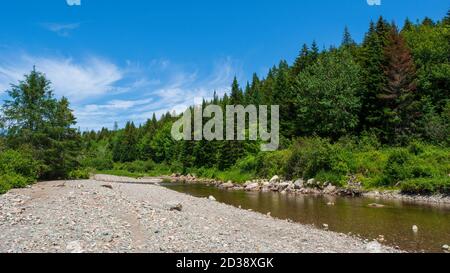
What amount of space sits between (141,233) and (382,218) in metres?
14.1

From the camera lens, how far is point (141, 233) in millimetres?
13406

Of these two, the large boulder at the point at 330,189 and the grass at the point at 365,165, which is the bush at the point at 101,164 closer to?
the grass at the point at 365,165

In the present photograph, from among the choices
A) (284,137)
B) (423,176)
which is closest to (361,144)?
(423,176)

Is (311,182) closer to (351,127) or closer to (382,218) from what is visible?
(351,127)

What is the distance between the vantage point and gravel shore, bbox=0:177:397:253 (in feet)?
36.6

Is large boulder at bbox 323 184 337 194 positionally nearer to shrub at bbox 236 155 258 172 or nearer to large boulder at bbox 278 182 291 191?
large boulder at bbox 278 182 291 191

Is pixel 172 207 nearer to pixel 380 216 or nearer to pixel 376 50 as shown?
pixel 380 216

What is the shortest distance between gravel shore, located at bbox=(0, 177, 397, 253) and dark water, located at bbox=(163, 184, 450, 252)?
84.1 inches

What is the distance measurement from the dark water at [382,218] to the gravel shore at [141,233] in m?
2.14

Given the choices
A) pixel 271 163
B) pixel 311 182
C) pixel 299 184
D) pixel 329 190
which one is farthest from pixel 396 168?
pixel 271 163

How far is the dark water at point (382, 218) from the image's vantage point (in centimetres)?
1523

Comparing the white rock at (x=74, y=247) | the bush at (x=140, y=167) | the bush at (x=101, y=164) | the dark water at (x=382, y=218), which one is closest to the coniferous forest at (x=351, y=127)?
the dark water at (x=382, y=218)

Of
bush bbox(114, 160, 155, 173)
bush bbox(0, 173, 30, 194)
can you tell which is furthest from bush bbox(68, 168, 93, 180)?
bush bbox(114, 160, 155, 173)
